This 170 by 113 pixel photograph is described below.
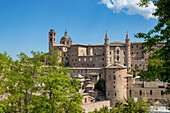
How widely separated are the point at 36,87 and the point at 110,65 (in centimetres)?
3715

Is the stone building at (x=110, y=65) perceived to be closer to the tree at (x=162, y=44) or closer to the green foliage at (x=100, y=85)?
the green foliage at (x=100, y=85)

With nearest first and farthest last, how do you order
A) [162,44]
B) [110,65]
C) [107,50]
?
[162,44]
[110,65]
[107,50]

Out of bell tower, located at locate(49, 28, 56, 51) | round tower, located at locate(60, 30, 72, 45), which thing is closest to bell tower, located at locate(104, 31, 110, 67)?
round tower, located at locate(60, 30, 72, 45)

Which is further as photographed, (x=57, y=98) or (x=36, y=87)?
(x=36, y=87)

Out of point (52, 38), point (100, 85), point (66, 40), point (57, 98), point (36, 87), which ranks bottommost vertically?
point (100, 85)

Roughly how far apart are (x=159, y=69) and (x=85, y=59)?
61152 mm

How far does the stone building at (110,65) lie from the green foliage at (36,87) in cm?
3372

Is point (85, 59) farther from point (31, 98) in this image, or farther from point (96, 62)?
point (31, 98)

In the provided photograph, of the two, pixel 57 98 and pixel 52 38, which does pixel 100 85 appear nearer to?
pixel 52 38

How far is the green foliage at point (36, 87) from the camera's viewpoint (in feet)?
50.5

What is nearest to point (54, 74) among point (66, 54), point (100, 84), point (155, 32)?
point (155, 32)

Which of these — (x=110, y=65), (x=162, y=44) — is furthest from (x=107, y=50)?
(x=162, y=44)

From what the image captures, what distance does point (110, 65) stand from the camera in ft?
170

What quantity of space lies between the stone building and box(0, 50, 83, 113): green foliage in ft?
111
